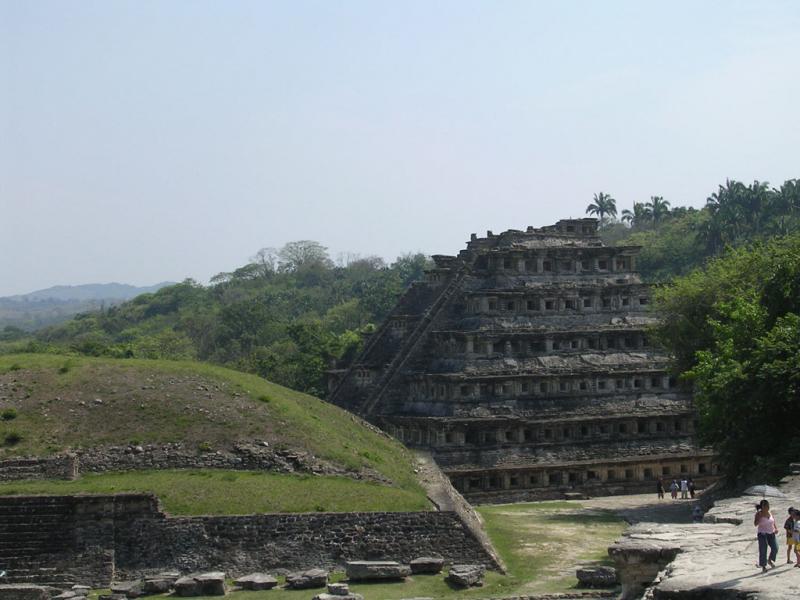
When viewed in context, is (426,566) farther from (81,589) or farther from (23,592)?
(23,592)

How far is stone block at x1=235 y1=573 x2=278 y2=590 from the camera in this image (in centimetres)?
2984

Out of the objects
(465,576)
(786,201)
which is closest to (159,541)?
(465,576)

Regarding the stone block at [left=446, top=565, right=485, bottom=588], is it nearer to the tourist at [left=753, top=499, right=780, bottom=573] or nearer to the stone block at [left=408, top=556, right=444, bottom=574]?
the stone block at [left=408, top=556, right=444, bottom=574]

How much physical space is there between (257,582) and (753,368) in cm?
1466

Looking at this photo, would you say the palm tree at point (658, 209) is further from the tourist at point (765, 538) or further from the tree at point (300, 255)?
the tourist at point (765, 538)

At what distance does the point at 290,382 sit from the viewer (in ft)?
240

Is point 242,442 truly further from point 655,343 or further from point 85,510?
point 655,343

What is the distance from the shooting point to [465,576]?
97.7 ft

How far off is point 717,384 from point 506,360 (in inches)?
670

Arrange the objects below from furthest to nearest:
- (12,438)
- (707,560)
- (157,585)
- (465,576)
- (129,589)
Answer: (12,438) → (465,576) → (157,585) → (129,589) → (707,560)

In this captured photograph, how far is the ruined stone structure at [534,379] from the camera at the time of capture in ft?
160

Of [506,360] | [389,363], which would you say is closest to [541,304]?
[506,360]

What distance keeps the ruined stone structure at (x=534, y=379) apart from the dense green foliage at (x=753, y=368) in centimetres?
570

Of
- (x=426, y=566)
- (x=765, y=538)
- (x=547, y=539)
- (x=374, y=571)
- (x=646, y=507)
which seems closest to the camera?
(x=765, y=538)
